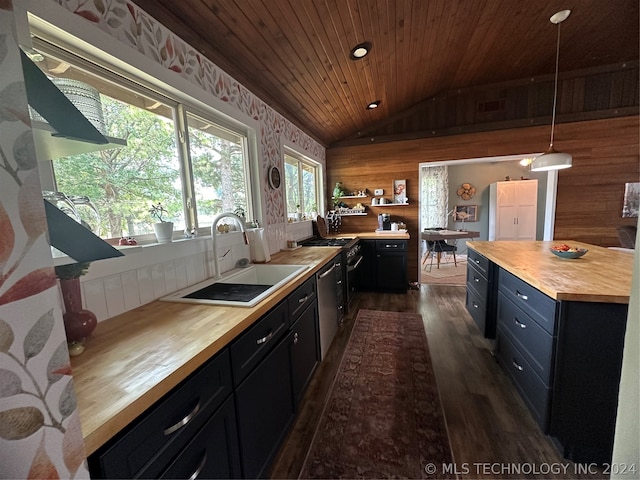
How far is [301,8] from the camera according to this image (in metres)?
1.61

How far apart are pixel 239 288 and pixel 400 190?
3393mm

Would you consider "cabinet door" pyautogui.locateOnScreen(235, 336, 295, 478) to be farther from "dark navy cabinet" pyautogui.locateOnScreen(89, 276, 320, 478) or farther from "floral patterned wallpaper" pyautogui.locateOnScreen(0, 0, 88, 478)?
"floral patterned wallpaper" pyautogui.locateOnScreen(0, 0, 88, 478)

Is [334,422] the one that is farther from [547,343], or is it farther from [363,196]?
[363,196]

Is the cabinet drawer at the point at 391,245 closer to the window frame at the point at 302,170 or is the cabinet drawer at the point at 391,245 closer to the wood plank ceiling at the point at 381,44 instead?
the window frame at the point at 302,170

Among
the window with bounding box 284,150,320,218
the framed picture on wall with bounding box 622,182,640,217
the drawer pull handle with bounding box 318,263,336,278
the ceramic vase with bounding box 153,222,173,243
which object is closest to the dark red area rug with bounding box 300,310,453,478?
the drawer pull handle with bounding box 318,263,336,278

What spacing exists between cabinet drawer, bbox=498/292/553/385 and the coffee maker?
2.38m

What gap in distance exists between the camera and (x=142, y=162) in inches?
55.6

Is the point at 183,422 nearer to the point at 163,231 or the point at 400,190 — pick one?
the point at 163,231

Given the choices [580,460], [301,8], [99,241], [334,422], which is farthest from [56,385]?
[580,460]

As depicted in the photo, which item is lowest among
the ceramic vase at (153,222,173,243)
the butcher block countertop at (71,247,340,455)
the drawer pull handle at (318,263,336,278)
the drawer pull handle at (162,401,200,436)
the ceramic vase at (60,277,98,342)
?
the drawer pull handle at (162,401,200,436)

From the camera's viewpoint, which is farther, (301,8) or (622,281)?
(301,8)

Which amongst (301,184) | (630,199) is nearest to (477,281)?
(301,184)

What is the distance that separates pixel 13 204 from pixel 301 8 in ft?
6.14

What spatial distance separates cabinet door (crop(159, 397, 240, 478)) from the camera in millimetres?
772
